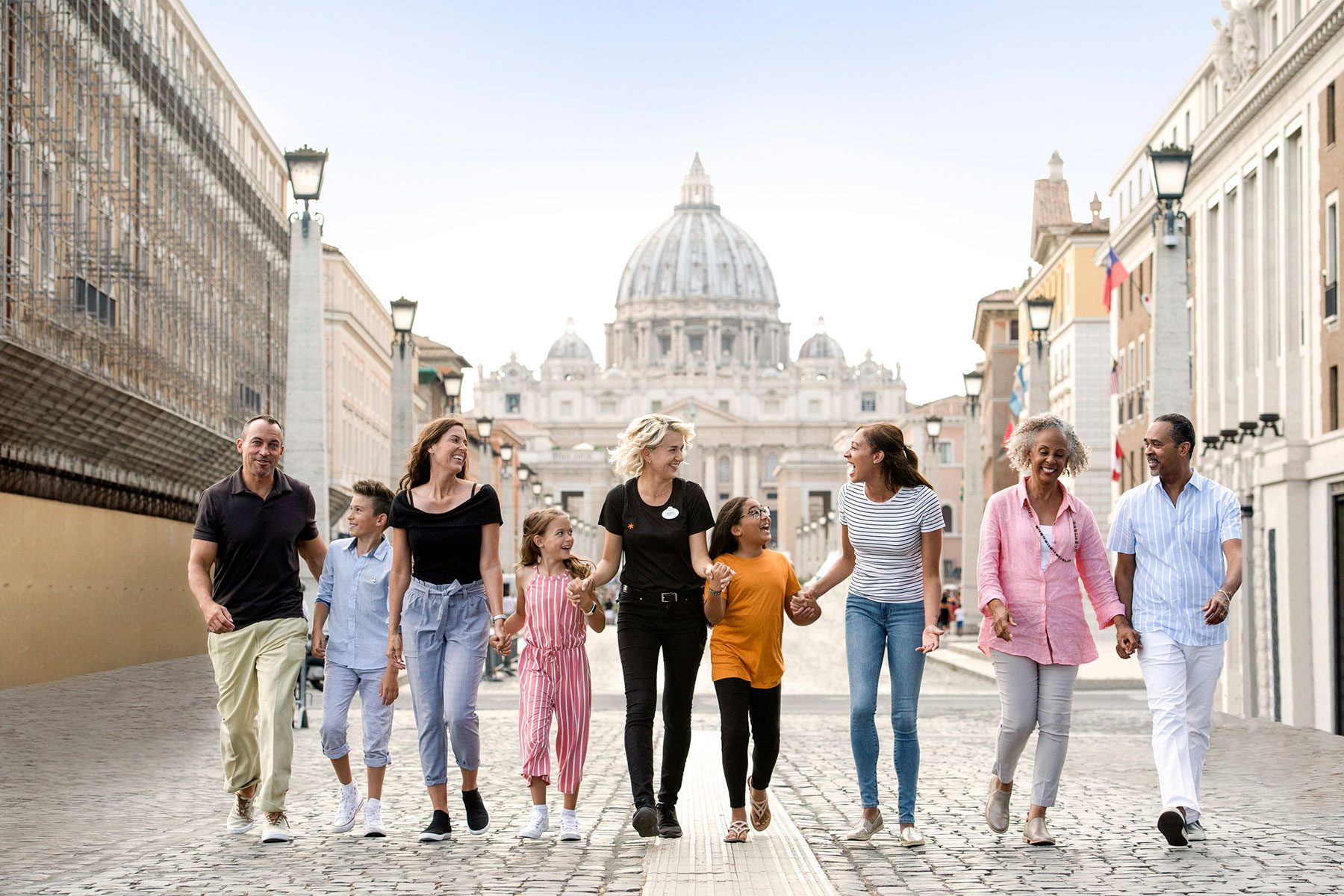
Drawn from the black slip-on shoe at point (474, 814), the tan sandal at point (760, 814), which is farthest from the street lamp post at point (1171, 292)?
the black slip-on shoe at point (474, 814)

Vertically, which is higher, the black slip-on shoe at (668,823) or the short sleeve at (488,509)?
the short sleeve at (488,509)

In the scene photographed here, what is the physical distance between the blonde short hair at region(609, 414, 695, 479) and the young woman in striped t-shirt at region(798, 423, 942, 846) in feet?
2.52

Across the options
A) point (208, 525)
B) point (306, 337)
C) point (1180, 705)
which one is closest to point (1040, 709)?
point (1180, 705)

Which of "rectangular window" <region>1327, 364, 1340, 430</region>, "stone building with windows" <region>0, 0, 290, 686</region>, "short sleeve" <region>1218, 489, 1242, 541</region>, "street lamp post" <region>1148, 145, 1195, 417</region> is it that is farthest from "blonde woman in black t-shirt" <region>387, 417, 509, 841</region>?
"rectangular window" <region>1327, 364, 1340, 430</region>

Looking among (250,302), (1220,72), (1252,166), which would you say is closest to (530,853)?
(1252,166)

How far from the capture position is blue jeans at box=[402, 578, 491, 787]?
8430 mm

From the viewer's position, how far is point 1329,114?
2212cm

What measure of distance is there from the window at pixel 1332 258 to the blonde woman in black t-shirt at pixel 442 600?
612 inches

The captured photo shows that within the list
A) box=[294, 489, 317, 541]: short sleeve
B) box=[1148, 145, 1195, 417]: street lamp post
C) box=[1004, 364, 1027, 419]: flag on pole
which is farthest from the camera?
box=[1004, 364, 1027, 419]: flag on pole

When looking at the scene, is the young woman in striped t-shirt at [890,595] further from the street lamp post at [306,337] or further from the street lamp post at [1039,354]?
the street lamp post at [1039,354]

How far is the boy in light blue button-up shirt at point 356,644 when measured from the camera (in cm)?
879

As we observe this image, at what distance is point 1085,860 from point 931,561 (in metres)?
1.41

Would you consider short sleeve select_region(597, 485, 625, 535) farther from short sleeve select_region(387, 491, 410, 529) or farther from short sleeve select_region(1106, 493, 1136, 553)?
short sleeve select_region(1106, 493, 1136, 553)

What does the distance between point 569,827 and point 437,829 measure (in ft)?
1.82
